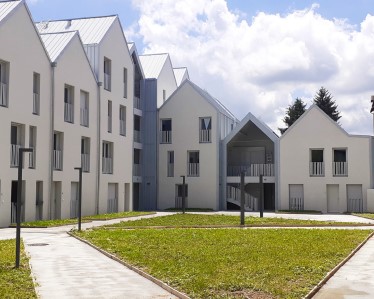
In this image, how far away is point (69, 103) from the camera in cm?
3156

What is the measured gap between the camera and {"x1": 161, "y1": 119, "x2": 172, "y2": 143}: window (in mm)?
45425

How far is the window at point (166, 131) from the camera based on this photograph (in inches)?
1788

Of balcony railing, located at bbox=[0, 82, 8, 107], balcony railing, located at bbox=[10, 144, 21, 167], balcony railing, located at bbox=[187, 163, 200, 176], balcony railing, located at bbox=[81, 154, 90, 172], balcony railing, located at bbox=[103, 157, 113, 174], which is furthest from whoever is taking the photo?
balcony railing, located at bbox=[187, 163, 200, 176]

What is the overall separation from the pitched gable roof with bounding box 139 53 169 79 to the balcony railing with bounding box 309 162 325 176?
14.3 m

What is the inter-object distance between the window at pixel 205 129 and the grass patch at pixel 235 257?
24.2 m

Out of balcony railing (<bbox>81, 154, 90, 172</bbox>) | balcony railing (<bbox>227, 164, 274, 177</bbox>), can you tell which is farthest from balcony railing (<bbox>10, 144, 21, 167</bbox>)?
balcony railing (<bbox>227, 164, 274, 177</bbox>)

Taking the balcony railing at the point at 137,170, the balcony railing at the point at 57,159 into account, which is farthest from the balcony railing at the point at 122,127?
the balcony railing at the point at 57,159

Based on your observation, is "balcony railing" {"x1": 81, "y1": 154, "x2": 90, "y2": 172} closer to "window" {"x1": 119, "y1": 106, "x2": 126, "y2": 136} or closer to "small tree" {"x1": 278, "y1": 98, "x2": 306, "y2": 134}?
"window" {"x1": 119, "y1": 106, "x2": 126, "y2": 136}

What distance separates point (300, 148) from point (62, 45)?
2014 centimetres

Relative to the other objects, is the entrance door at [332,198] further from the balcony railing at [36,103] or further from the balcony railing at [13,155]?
the balcony railing at [13,155]

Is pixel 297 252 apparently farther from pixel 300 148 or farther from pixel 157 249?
pixel 300 148

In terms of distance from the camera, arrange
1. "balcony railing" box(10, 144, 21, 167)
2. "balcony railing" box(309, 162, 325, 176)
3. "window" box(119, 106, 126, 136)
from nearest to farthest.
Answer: "balcony railing" box(10, 144, 21, 167), "window" box(119, 106, 126, 136), "balcony railing" box(309, 162, 325, 176)

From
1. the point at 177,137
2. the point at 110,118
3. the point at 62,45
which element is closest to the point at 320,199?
the point at 177,137

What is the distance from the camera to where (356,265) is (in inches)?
511
